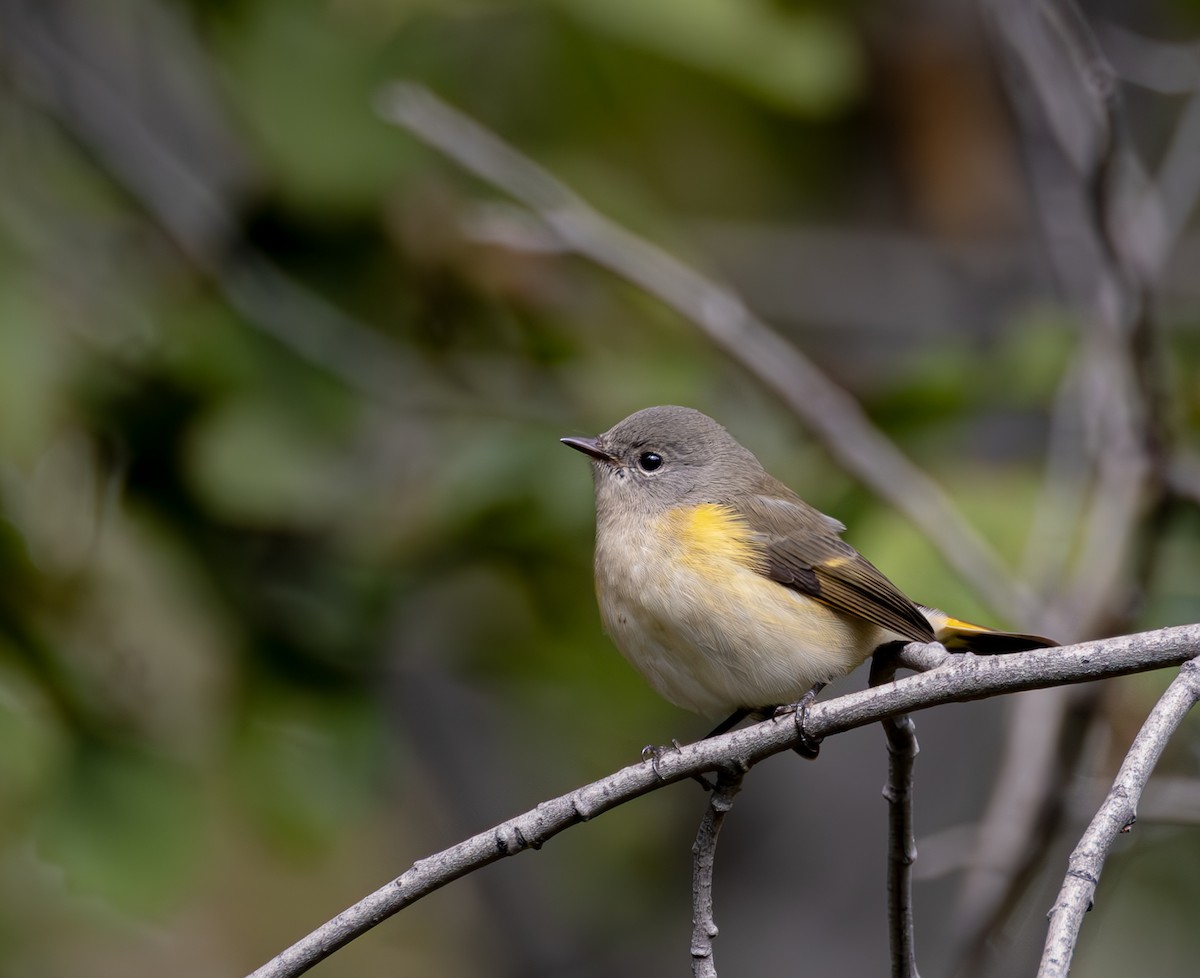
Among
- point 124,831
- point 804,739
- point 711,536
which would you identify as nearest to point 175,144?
point 124,831

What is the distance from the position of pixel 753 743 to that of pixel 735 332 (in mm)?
2269

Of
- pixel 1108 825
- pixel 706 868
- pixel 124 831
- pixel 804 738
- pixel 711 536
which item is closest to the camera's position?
pixel 1108 825

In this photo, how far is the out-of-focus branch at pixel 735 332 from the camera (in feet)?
13.3

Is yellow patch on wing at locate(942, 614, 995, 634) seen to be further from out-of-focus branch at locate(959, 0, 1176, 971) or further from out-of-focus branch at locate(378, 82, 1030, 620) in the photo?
out-of-focus branch at locate(959, 0, 1176, 971)

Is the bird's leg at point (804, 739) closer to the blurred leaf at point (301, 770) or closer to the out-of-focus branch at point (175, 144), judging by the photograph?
the blurred leaf at point (301, 770)

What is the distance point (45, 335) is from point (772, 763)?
356 centimetres

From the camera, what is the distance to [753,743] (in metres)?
2.36

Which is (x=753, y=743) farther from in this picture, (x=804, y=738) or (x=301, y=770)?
(x=301, y=770)

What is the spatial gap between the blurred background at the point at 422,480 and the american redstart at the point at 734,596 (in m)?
0.29

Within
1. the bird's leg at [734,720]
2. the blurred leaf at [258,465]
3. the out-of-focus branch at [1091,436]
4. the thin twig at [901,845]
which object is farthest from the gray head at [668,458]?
the thin twig at [901,845]

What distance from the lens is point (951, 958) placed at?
15.3 ft

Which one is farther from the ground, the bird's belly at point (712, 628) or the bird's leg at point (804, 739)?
the bird's belly at point (712, 628)

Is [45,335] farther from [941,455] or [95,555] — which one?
[941,455]

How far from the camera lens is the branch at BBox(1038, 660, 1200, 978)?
1.75m
